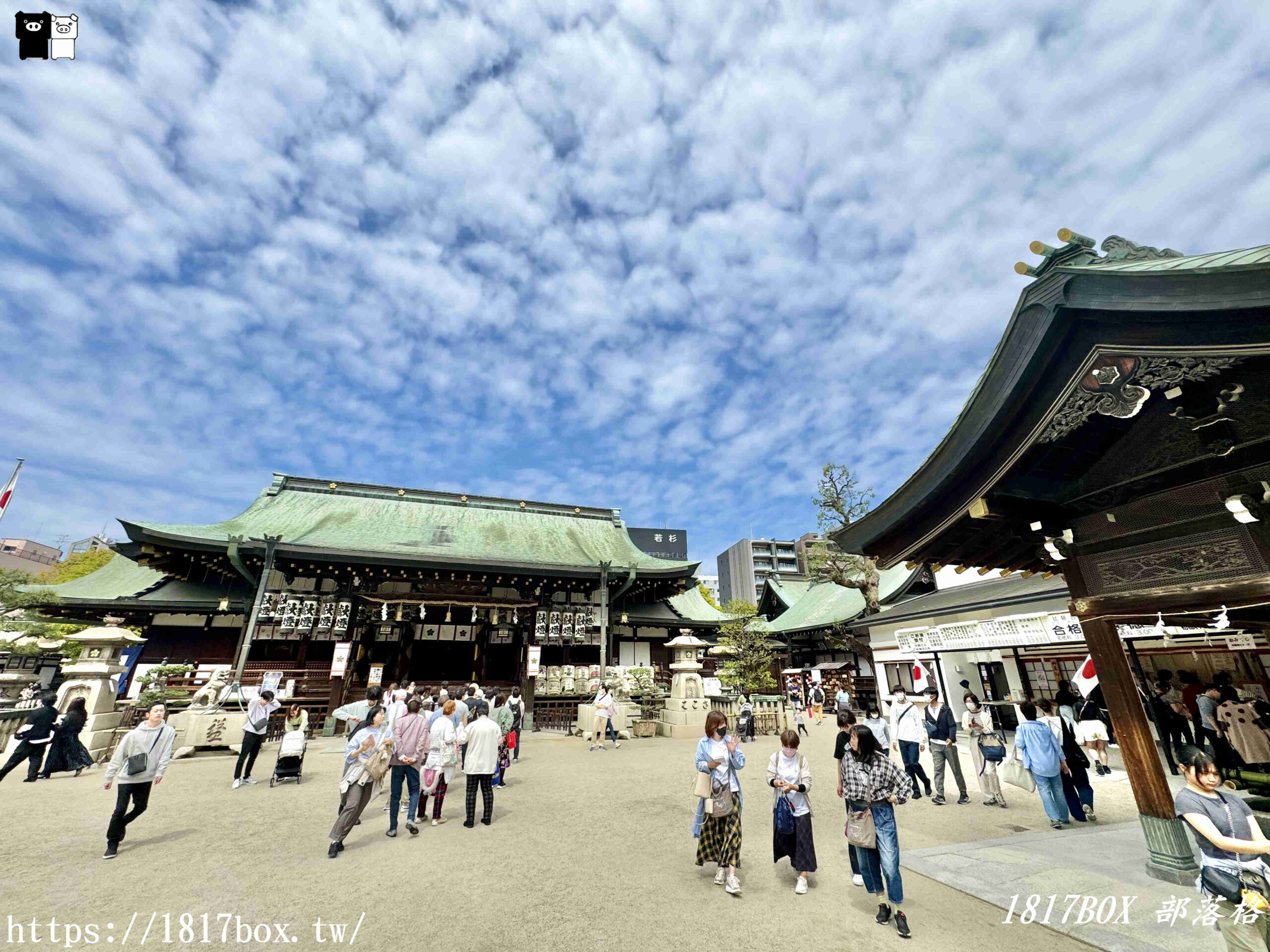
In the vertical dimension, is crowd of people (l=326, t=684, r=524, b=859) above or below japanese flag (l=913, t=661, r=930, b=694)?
below

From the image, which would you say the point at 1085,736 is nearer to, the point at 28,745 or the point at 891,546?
the point at 891,546

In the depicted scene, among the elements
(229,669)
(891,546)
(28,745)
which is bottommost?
(28,745)

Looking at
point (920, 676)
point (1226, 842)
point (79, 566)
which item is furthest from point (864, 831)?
point (79, 566)

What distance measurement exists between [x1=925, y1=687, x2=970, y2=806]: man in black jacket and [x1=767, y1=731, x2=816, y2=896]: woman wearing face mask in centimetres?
437

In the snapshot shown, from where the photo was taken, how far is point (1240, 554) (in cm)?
415

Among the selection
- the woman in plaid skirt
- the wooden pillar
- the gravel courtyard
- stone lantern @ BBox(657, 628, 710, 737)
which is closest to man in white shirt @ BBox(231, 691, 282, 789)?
the gravel courtyard

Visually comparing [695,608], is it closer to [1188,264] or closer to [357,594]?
[357,594]

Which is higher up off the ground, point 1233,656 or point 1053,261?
point 1053,261

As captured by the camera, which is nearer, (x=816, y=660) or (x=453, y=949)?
(x=453, y=949)

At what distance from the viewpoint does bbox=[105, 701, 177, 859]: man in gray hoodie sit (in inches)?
221

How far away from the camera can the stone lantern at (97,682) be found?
11.2 meters

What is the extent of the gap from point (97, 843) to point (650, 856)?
6540mm

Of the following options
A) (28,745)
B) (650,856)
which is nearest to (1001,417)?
(650,856)

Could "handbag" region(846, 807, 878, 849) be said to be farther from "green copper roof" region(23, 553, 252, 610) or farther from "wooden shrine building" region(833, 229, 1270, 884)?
"green copper roof" region(23, 553, 252, 610)
